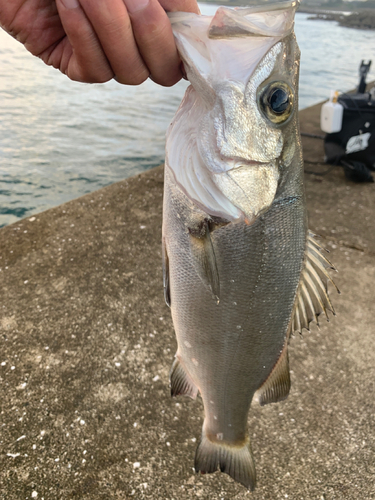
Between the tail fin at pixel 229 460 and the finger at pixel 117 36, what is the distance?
1.37 m

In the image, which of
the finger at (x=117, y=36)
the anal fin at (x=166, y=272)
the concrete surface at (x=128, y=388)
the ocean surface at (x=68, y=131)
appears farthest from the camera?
the ocean surface at (x=68, y=131)

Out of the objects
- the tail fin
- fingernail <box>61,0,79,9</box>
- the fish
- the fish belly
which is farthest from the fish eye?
the tail fin

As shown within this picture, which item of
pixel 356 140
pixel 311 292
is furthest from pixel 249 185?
pixel 356 140

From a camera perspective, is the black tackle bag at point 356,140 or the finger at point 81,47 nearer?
the finger at point 81,47

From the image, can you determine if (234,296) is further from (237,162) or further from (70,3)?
(70,3)

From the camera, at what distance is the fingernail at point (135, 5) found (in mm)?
852

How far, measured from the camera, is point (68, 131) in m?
7.70

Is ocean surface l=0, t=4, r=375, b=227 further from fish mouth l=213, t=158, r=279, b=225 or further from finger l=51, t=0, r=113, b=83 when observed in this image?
fish mouth l=213, t=158, r=279, b=225

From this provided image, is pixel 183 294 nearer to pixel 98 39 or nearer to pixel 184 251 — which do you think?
pixel 184 251

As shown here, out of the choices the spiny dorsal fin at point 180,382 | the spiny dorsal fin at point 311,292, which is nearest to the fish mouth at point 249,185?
the spiny dorsal fin at point 311,292

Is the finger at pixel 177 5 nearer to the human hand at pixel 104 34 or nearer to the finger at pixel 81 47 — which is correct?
the human hand at pixel 104 34

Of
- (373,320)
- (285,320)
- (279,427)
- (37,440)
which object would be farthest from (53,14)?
(373,320)

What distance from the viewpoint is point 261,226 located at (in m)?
1.16

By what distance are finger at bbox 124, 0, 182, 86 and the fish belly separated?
30cm
